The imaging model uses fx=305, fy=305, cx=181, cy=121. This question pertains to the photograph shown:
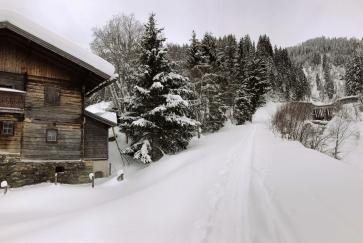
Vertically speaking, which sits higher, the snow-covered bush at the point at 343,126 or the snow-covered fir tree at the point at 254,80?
the snow-covered fir tree at the point at 254,80

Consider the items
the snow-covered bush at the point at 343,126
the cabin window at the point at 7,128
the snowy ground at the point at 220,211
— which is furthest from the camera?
the snow-covered bush at the point at 343,126

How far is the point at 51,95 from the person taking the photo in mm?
20172

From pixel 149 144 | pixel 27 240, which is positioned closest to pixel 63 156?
pixel 149 144

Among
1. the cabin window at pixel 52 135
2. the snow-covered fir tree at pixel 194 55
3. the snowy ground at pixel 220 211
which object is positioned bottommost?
the snowy ground at pixel 220 211

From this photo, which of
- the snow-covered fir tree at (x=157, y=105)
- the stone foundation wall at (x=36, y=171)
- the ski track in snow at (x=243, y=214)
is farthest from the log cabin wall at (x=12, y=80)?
the ski track in snow at (x=243, y=214)

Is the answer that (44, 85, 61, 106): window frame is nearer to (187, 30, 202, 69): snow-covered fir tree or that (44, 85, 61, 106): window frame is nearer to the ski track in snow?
the ski track in snow

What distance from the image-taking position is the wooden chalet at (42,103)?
1833 cm

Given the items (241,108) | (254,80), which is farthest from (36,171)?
(254,80)

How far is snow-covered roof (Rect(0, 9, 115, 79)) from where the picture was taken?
17.4 meters

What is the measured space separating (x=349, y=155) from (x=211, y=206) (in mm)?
26306

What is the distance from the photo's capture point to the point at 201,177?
1242 cm

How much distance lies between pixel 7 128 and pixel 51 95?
334 centimetres

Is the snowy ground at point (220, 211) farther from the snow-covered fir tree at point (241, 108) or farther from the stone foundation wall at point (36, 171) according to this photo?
the snow-covered fir tree at point (241, 108)

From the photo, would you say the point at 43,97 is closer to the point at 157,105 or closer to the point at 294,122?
the point at 157,105
